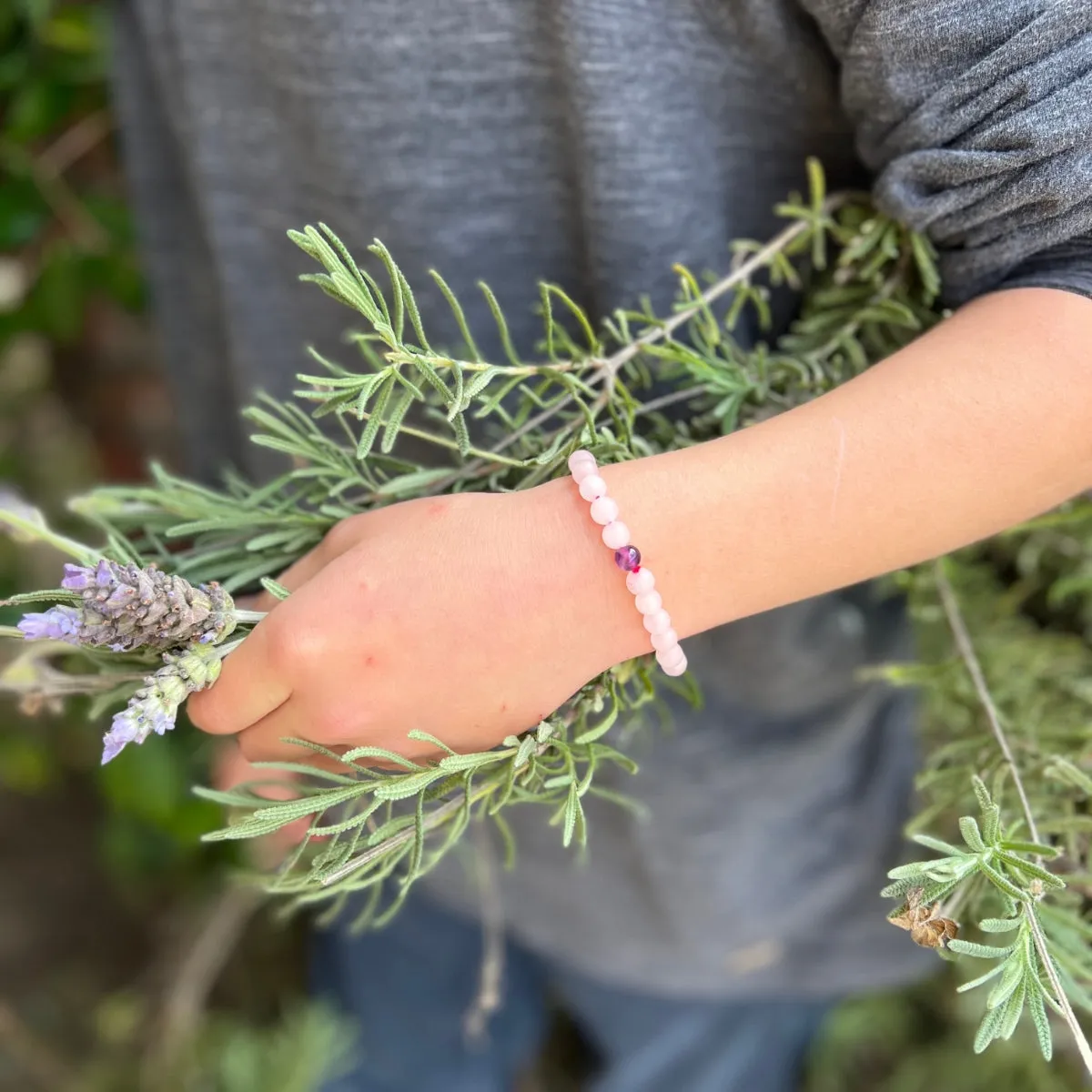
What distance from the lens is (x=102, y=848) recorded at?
3.89 ft

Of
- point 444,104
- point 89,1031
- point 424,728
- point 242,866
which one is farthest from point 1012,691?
point 89,1031

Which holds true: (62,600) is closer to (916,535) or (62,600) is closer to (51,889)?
(916,535)

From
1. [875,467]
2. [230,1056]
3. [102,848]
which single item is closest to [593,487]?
[875,467]

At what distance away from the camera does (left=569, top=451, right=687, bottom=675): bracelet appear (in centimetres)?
35

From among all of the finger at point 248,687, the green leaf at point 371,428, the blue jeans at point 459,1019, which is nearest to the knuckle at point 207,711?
the finger at point 248,687

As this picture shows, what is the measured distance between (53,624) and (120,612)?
0.03 metres

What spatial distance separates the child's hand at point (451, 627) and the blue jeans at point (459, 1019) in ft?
2.15

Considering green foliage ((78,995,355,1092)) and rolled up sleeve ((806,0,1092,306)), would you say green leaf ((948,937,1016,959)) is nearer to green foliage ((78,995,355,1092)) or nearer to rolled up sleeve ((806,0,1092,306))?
rolled up sleeve ((806,0,1092,306))

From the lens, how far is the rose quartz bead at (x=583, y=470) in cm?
35

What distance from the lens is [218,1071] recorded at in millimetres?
929

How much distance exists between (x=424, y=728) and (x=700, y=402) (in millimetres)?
200

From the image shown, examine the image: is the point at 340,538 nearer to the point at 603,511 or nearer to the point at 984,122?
the point at 603,511

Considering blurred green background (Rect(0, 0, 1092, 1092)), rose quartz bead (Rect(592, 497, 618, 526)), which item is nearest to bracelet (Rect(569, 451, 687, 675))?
rose quartz bead (Rect(592, 497, 618, 526))

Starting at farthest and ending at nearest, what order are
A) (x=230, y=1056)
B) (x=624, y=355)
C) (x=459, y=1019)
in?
(x=459, y=1019) < (x=230, y=1056) < (x=624, y=355)
